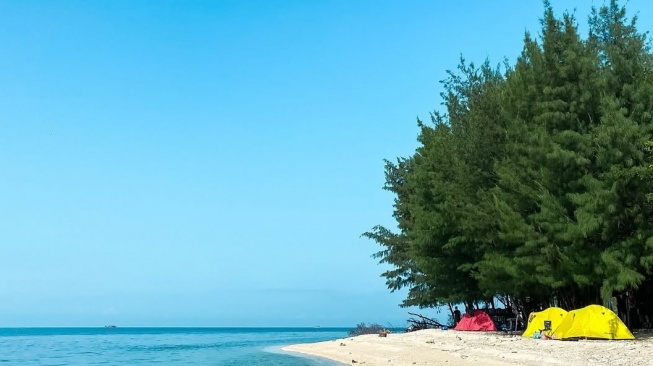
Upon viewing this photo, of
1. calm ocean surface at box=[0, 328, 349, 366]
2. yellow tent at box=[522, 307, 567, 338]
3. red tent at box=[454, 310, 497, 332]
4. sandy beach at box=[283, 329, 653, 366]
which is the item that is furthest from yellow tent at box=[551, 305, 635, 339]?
red tent at box=[454, 310, 497, 332]

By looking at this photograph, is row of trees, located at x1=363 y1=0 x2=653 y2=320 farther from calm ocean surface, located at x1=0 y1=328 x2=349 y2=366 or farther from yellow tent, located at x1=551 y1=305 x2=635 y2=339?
calm ocean surface, located at x1=0 y1=328 x2=349 y2=366

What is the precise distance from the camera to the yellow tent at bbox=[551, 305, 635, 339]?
26.7 meters

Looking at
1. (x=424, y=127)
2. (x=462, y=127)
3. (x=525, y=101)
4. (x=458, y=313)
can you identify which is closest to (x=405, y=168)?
(x=424, y=127)

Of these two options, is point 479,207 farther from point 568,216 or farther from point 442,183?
point 568,216

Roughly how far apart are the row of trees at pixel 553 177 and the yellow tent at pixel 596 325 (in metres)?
0.76

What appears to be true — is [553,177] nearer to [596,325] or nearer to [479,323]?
[596,325]

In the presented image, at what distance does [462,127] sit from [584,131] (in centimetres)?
1043

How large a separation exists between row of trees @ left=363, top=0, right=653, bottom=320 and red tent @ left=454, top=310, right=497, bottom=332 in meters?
1.92

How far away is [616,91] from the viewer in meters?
29.6

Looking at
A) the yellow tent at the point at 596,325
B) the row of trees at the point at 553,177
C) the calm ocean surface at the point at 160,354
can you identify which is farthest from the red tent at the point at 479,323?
the yellow tent at the point at 596,325

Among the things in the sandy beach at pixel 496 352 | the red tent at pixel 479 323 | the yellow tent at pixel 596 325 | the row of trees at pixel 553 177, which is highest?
the row of trees at pixel 553 177

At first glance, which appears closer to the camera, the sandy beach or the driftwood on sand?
the sandy beach

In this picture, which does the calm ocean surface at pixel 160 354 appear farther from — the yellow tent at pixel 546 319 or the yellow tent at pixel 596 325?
the yellow tent at pixel 596 325

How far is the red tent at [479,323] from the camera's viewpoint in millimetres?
42188
